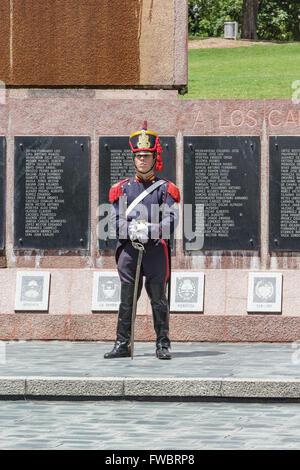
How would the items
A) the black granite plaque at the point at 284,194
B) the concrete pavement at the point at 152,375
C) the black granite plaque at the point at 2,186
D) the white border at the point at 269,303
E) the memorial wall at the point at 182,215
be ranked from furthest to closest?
1. the black granite plaque at the point at 2,186
2. the black granite plaque at the point at 284,194
3. the memorial wall at the point at 182,215
4. the white border at the point at 269,303
5. the concrete pavement at the point at 152,375

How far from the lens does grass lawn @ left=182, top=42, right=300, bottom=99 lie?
28.5m

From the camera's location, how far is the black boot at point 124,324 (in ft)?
35.4

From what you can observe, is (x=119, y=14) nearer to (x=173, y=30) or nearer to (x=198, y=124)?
(x=173, y=30)

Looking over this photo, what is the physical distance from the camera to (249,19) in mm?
52312

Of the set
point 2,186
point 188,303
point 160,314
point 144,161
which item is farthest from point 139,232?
point 2,186

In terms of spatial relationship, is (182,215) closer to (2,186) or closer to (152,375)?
(2,186)

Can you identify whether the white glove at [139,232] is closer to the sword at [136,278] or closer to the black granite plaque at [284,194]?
the sword at [136,278]

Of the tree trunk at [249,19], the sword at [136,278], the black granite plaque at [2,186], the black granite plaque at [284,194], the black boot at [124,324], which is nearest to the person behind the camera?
the sword at [136,278]

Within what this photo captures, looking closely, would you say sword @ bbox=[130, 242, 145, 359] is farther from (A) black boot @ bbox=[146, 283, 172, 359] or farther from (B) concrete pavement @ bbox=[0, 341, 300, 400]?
(B) concrete pavement @ bbox=[0, 341, 300, 400]

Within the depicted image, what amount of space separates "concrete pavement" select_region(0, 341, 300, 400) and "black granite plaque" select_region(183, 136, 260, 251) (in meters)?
1.66

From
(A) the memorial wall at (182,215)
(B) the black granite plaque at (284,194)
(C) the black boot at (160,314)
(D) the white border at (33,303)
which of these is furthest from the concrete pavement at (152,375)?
(B) the black granite plaque at (284,194)

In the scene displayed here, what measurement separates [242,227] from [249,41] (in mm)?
36543

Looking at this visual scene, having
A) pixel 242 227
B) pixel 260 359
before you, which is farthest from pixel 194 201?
pixel 260 359

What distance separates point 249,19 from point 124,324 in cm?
4312
